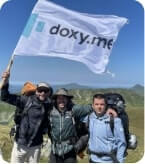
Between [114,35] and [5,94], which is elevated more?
[114,35]

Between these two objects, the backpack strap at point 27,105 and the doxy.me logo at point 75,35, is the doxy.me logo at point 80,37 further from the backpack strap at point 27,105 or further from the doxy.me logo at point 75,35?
the backpack strap at point 27,105

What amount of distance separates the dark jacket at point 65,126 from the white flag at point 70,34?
2.11 m

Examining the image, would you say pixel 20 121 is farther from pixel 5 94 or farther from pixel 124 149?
pixel 124 149

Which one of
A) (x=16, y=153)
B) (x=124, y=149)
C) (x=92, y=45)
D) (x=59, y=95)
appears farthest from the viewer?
(x=92, y=45)

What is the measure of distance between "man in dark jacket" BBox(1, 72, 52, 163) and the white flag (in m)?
1.86

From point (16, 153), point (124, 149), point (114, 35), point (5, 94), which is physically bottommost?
point (16, 153)

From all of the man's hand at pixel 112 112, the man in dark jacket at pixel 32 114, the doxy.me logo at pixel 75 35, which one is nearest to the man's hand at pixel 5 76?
the man in dark jacket at pixel 32 114

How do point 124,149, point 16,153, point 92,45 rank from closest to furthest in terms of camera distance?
point 124,149 < point 16,153 < point 92,45

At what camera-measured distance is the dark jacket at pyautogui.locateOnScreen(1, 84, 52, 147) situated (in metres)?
9.12

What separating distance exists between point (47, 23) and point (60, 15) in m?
0.45

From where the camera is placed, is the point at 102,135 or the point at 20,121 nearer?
the point at 102,135

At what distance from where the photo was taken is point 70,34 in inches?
445

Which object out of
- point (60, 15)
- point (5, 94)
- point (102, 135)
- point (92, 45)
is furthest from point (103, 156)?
point (60, 15)

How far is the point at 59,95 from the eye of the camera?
8930 mm
